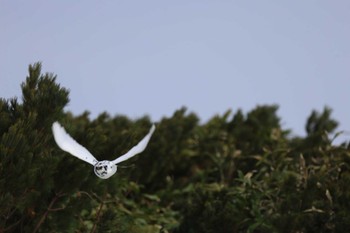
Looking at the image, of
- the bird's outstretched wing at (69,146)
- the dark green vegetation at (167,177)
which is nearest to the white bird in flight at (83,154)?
the bird's outstretched wing at (69,146)

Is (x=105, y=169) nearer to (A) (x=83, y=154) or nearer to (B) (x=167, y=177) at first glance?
(A) (x=83, y=154)

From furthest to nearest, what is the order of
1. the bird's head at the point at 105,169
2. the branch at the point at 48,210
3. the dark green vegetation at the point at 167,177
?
the branch at the point at 48,210, the dark green vegetation at the point at 167,177, the bird's head at the point at 105,169

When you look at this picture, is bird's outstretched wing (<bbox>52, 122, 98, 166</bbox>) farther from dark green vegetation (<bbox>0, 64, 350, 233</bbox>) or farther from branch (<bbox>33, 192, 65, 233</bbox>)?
branch (<bbox>33, 192, 65, 233</bbox>)

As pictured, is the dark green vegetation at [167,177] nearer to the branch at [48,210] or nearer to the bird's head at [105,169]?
the branch at [48,210]

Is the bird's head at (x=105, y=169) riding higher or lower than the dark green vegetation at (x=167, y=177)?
lower

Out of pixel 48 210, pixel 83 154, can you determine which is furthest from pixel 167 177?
pixel 83 154

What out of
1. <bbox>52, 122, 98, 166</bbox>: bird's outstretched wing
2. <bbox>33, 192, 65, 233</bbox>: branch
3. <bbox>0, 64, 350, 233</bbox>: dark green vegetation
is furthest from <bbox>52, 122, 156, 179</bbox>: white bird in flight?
<bbox>33, 192, 65, 233</bbox>: branch

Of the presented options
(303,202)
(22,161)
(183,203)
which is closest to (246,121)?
(183,203)

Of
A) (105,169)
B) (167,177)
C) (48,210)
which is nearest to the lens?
(105,169)

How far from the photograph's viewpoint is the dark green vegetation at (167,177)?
3.98m

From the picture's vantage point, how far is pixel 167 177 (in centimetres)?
654

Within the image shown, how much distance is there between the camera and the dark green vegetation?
13.0ft

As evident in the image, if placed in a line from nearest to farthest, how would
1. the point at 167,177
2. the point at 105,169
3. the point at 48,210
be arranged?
1. the point at 105,169
2. the point at 48,210
3. the point at 167,177

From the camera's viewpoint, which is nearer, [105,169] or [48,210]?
[105,169]
